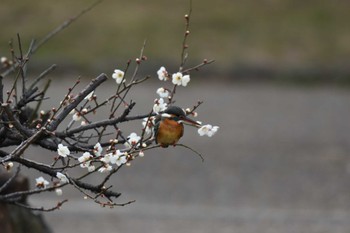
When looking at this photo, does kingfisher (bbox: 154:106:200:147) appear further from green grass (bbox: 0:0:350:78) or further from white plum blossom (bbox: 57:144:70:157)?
green grass (bbox: 0:0:350:78)

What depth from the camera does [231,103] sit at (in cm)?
1392

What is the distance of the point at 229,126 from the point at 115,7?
7927mm

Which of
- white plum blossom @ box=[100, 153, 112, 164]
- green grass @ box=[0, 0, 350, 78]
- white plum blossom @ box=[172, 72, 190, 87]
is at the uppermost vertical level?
green grass @ box=[0, 0, 350, 78]

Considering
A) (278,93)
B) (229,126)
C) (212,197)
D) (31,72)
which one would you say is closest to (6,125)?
(212,197)

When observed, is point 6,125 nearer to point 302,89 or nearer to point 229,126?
point 229,126

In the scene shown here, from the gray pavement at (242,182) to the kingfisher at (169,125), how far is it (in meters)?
4.28

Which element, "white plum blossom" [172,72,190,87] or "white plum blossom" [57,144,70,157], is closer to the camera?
"white plum blossom" [57,144,70,157]

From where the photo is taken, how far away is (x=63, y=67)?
1630cm

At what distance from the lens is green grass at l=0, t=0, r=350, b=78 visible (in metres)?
16.6

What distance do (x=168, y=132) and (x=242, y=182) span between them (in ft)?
19.4

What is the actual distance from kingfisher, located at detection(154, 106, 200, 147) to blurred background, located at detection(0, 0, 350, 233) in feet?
14.3

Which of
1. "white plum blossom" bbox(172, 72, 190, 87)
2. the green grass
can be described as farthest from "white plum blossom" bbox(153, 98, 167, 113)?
the green grass

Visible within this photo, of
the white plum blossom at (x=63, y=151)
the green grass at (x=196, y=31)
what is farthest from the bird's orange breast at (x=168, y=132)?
the green grass at (x=196, y=31)

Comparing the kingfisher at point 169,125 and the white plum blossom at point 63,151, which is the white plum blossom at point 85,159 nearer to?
the white plum blossom at point 63,151
